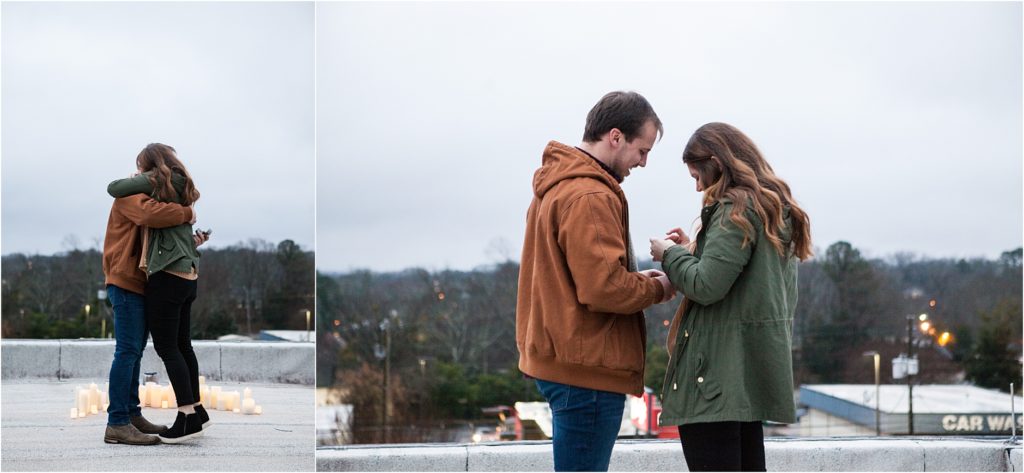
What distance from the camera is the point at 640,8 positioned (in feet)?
177

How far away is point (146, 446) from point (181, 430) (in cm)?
12

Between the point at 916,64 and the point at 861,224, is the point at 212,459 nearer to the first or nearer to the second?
the point at 861,224

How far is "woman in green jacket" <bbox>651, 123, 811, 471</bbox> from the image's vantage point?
192 centimetres

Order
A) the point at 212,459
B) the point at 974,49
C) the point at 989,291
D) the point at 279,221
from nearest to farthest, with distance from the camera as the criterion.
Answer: the point at 212,459 < the point at 279,221 < the point at 989,291 < the point at 974,49

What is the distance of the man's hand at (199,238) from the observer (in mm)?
3209

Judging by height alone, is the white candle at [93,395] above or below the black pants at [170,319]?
below

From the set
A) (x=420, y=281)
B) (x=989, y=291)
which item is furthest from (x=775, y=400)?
(x=420, y=281)

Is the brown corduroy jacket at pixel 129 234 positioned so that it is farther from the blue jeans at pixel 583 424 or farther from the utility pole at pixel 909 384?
the utility pole at pixel 909 384

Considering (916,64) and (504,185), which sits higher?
(916,64)

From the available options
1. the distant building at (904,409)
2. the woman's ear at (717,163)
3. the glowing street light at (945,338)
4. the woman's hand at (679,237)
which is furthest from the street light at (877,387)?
the woman's ear at (717,163)

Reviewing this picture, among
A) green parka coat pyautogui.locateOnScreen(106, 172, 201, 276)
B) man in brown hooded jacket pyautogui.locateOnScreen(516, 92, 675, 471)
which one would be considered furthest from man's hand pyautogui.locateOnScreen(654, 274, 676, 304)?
green parka coat pyautogui.locateOnScreen(106, 172, 201, 276)

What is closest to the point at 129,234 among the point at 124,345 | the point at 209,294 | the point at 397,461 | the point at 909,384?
the point at 124,345

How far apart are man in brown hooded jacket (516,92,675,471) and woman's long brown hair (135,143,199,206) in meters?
1.56

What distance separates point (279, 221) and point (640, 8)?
52135 mm
